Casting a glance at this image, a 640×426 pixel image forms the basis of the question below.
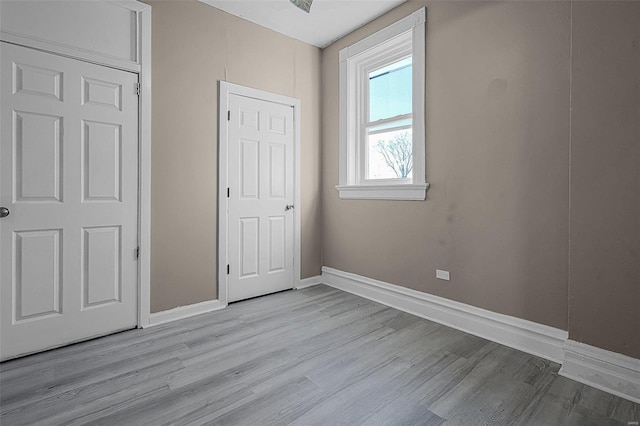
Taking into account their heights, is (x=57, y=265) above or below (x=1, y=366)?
above

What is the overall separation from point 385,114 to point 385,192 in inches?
32.5

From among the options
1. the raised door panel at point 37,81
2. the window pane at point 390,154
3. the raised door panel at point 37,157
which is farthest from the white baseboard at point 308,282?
the raised door panel at point 37,81

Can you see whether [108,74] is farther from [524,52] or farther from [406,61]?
[524,52]

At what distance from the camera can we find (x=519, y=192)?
223cm

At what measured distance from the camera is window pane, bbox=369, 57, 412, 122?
308 cm

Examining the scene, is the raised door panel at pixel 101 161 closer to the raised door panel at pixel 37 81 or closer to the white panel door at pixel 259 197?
the raised door panel at pixel 37 81

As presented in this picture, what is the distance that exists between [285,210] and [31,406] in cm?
244

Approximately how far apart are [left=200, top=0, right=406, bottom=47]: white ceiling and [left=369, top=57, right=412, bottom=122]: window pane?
0.52 m

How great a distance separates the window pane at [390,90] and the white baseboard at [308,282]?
6.30 feet

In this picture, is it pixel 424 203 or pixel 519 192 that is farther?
pixel 424 203

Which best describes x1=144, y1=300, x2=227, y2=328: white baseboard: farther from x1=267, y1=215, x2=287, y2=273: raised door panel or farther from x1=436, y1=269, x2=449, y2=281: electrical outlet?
x1=436, y1=269, x2=449, y2=281: electrical outlet

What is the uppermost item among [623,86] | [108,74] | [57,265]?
[108,74]

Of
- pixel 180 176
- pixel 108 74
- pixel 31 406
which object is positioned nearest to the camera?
pixel 31 406

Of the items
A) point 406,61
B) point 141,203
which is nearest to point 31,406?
point 141,203
